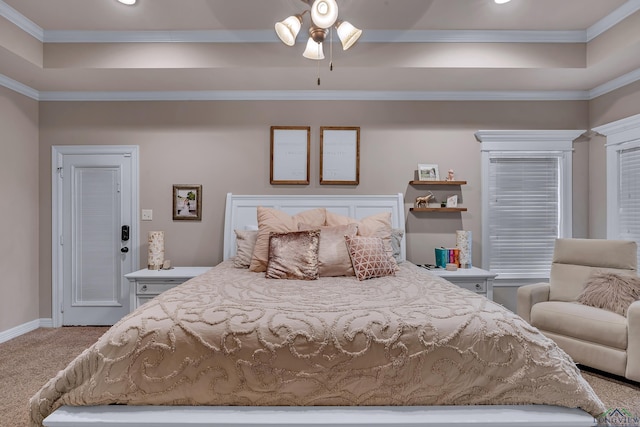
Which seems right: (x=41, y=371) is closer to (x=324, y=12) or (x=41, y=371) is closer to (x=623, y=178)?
(x=324, y=12)

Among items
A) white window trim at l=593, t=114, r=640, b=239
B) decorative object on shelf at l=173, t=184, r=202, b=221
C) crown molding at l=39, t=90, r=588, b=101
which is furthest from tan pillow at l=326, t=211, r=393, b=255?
white window trim at l=593, t=114, r=640, b=239

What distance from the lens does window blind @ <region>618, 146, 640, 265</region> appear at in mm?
3238

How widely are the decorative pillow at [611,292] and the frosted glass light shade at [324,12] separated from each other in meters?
2.77

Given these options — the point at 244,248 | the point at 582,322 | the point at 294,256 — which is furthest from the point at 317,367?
the point at 582,322

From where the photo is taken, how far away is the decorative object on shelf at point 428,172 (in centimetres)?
368

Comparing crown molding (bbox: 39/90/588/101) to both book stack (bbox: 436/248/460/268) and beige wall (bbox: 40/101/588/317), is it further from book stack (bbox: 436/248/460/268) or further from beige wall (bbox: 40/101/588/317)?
book stack (bbox: 436/248/460/268)

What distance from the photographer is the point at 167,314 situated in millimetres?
1549

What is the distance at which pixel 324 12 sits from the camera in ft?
6.53

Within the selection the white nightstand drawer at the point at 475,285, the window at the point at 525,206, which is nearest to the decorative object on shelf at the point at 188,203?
the white nightstand drawer at the point at 475,285

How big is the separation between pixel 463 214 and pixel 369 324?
263 centimetres

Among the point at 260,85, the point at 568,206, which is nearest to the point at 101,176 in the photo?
the point at 260,85

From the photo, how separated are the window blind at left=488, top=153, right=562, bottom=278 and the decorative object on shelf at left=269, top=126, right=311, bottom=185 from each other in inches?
77.2

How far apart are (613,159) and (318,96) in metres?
2.96

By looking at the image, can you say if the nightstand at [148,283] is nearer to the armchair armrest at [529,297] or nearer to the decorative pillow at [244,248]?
the decorative pillow at [244,248]
